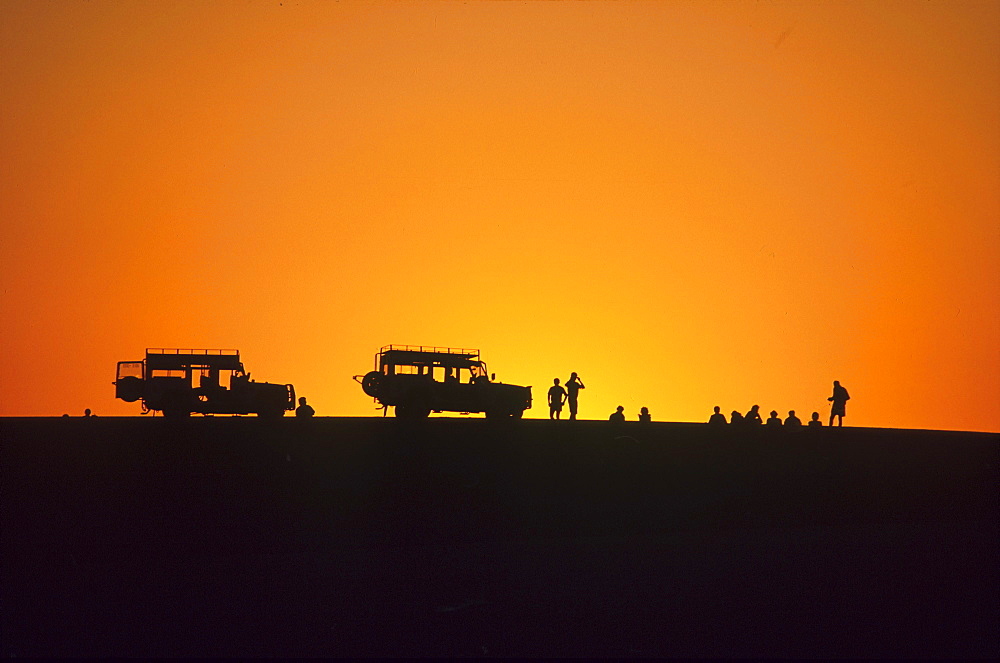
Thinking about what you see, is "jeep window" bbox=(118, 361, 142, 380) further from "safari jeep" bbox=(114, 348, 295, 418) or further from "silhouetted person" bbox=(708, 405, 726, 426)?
"silhouetted person" bbox=(708, 405, 726, 426)

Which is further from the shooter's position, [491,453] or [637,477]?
[491,453]

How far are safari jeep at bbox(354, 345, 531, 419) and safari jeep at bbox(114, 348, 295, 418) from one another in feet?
Answer: 14.2

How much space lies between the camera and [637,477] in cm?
1948

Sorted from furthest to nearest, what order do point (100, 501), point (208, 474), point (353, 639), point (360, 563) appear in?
point (208, 474) < point (100, 501) < point (360, 563) < point (353, 639)

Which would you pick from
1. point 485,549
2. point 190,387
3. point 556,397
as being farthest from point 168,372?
point 485,549

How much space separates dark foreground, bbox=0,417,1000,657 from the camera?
8.21m

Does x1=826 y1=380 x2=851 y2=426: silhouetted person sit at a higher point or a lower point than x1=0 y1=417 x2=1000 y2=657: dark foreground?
higher

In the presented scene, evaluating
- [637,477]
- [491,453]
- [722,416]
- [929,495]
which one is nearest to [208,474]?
[491,453]

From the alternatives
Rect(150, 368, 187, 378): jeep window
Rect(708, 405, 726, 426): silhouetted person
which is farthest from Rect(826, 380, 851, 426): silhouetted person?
Rect(150, 368, 187, 378): jeep window

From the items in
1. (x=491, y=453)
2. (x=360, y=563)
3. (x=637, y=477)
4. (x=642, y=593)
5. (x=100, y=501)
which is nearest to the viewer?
(x=642, y=593)

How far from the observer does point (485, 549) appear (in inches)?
485

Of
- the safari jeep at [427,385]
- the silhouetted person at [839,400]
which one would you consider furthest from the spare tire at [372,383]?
the silhouetted person at [839,400]

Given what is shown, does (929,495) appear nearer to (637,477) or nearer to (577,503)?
(637,477)

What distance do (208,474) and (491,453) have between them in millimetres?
5771
